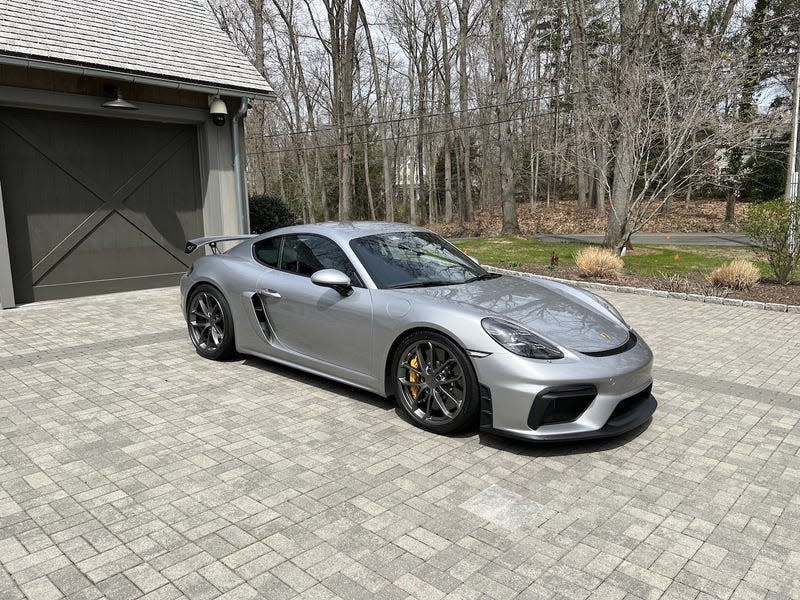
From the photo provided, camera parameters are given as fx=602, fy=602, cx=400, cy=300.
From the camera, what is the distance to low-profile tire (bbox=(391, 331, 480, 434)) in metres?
3.81

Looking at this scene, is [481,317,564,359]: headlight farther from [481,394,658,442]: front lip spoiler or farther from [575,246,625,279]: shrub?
[575,246,625,279]: shrub

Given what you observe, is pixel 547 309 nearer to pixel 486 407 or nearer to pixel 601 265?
pixel 486 407

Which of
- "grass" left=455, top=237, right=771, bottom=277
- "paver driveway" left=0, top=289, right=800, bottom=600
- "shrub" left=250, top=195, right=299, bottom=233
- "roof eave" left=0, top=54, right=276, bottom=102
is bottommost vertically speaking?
"paver driveway" left=0, top=289, right=800, bottom=600

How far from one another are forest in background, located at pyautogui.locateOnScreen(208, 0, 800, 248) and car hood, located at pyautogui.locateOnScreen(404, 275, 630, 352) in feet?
30.7

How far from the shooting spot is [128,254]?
391 inches

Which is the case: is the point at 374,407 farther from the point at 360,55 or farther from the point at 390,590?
the point at 360,55

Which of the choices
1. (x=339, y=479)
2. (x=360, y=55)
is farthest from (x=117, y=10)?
(x=360, y=55)

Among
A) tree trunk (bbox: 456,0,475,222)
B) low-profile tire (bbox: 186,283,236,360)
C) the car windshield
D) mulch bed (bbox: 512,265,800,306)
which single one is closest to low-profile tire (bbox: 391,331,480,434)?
the car windshield

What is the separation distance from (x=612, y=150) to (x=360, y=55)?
2051 cm

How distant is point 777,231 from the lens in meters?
9.25

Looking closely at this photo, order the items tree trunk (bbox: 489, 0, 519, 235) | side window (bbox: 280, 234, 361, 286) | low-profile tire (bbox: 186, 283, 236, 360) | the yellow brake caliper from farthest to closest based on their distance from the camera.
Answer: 1. tree trunk (bbox: 489, 0, 519, 235)
2. low-profile tire (bbox: 186, 283, 236, 360)
3. side window (bbox: 280, 234, 361, 286)
4. the yellow brake caliper

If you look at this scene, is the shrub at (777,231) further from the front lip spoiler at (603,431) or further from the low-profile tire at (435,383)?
the low-profile tire at (435,383)

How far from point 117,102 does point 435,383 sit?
741 cm

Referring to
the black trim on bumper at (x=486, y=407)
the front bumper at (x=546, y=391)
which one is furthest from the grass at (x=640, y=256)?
the black trim on bumper at (x=486, y=407)
